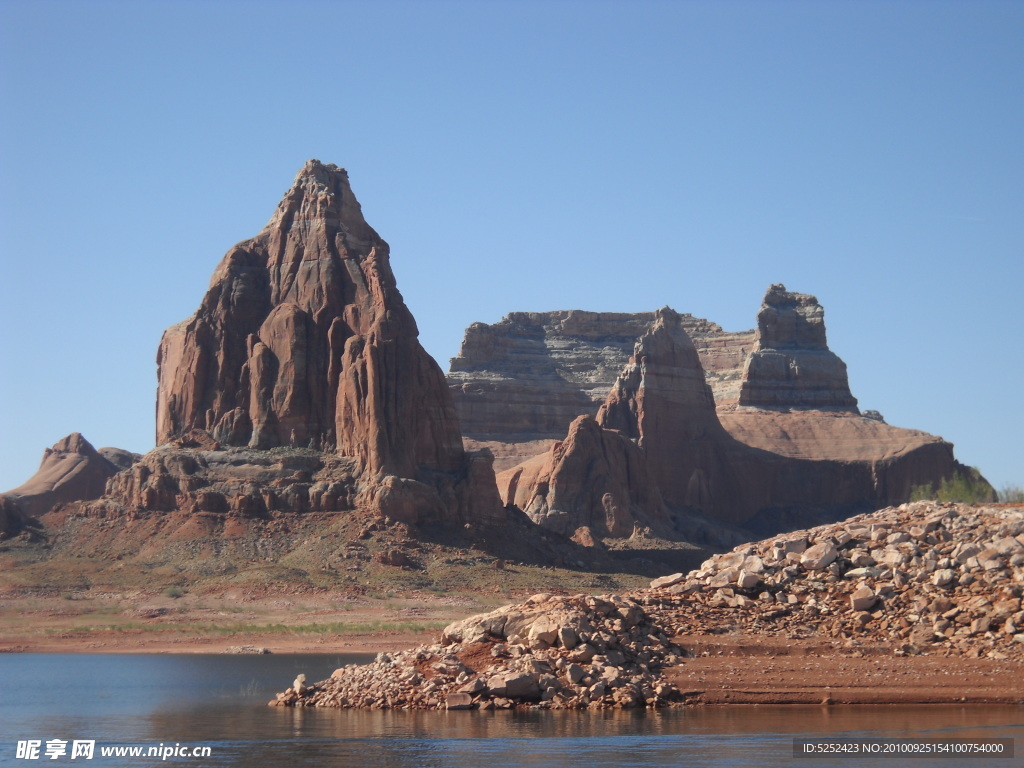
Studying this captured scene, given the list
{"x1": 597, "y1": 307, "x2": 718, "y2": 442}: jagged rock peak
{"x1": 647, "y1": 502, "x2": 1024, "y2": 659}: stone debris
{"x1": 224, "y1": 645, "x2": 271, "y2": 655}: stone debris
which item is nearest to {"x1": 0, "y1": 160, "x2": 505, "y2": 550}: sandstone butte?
{"x1": 224, "y1": 645, "x2": 271, "y2": 655}: stone debris

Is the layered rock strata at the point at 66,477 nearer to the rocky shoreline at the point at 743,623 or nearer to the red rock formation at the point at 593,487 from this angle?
the red rock formation at the point at 593,487

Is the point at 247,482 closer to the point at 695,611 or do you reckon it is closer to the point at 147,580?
the point at 147,580

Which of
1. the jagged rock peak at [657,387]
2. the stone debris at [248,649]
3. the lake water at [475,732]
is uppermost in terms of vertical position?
the jagged rock peak at [657,387]

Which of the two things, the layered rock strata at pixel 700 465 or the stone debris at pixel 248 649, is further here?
the layered rock strata at pixel 700 465

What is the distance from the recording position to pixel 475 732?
131 feet

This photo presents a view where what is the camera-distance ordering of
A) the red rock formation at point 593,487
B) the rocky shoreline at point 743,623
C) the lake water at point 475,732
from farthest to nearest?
the red rock formation at point 593,487 < the rocky shoreline at point 743,623 < the lake water at point 475,732

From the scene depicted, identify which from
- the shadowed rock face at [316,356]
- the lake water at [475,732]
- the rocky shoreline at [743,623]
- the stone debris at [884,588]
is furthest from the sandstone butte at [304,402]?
the rocky shoreline at [743,623]

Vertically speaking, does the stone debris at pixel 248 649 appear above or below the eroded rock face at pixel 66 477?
below

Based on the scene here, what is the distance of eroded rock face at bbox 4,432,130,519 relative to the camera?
155m

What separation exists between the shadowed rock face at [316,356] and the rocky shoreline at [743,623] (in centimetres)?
6458

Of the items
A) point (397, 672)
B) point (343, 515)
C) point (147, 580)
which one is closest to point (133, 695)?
point (397, 672)

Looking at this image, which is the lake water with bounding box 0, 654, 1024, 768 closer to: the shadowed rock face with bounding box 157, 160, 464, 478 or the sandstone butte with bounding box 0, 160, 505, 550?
the sandstone butte with bounding box 0, 160, 505, 550

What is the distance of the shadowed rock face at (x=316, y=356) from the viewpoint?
379ft

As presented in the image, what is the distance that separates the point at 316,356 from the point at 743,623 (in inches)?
2979
